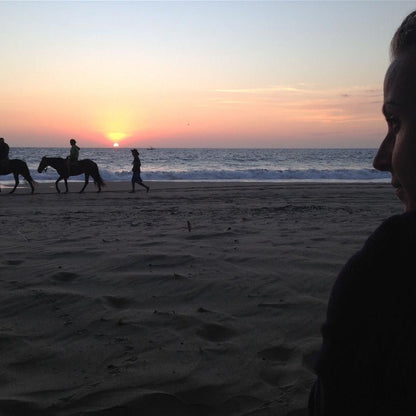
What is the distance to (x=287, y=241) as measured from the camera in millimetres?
5941

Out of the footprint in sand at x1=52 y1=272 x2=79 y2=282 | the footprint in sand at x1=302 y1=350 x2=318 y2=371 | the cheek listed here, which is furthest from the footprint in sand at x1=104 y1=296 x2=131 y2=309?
the cheek

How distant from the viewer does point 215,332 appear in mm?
3252

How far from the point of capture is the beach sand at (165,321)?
249cm

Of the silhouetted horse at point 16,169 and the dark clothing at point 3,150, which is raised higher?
the dark clothing at point 3,150

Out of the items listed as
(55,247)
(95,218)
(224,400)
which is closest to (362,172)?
(95,218)

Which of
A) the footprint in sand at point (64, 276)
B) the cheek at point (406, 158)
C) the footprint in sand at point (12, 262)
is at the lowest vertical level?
the footprint in sand at point (64, 276)

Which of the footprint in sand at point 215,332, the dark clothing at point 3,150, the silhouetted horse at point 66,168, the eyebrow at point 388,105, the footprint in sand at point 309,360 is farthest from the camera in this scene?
the silhouetted horse at point 66,168

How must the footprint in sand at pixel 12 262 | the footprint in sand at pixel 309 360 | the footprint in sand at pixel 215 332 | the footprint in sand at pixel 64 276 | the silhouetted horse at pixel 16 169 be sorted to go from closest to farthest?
the footprint in sand at pixel 309 360 → the footprint in sand at pixel 215 332 → the footprint in sand at pixel 64 276 → the footprint in sand at pixel 12 262 → the silhouetted horse at pixel 16 169

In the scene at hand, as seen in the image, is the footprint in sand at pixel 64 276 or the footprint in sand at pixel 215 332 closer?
the footprint in sand at pixel 215 332

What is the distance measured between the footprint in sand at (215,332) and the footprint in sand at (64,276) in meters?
1.66

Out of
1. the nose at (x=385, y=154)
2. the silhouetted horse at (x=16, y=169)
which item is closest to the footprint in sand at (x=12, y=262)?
the nose at (x=385, y=154)

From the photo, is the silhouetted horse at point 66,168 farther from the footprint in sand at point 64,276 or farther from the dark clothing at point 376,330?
the dark clothing at point 376,330

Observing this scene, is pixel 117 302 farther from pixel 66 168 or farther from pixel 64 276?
pixel 66 168

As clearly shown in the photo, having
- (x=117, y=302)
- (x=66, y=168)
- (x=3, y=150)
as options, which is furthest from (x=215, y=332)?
(x=66, y=168)
